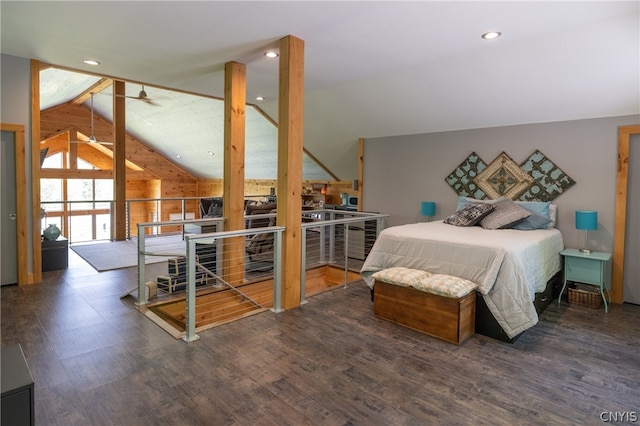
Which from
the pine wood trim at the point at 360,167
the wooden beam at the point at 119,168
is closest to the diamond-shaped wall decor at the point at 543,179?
the pine wood trim at the point at 360,167

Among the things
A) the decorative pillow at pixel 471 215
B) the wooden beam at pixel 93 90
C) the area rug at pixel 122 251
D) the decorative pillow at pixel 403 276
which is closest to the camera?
the decorative pillow at pixel 403 276

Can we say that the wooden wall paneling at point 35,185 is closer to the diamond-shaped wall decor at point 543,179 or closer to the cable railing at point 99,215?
the diamond-shaped wall decor at point 543,179

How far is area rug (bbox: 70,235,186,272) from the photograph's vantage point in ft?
18.2

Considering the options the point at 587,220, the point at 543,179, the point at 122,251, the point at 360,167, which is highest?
the point at 360,167

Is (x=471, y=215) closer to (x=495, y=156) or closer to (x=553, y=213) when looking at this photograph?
(x=553, y=213)

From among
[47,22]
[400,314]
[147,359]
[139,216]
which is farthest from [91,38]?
[139,216]

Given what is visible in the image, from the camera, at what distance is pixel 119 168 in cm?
770

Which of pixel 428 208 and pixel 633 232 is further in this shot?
pixel 428 208

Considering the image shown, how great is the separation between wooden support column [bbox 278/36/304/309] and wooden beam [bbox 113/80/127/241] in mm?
5286

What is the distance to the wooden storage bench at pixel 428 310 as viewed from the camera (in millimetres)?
2979

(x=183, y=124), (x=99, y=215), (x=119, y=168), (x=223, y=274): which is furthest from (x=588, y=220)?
(x=99, y=215)

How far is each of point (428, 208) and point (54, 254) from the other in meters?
5.39

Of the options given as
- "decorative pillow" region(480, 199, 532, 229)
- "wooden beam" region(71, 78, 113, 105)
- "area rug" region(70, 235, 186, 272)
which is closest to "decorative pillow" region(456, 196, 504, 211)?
"decorative pillow" region(480, 199, 532, 229)

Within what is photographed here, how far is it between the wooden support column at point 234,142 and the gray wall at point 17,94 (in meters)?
2.31
